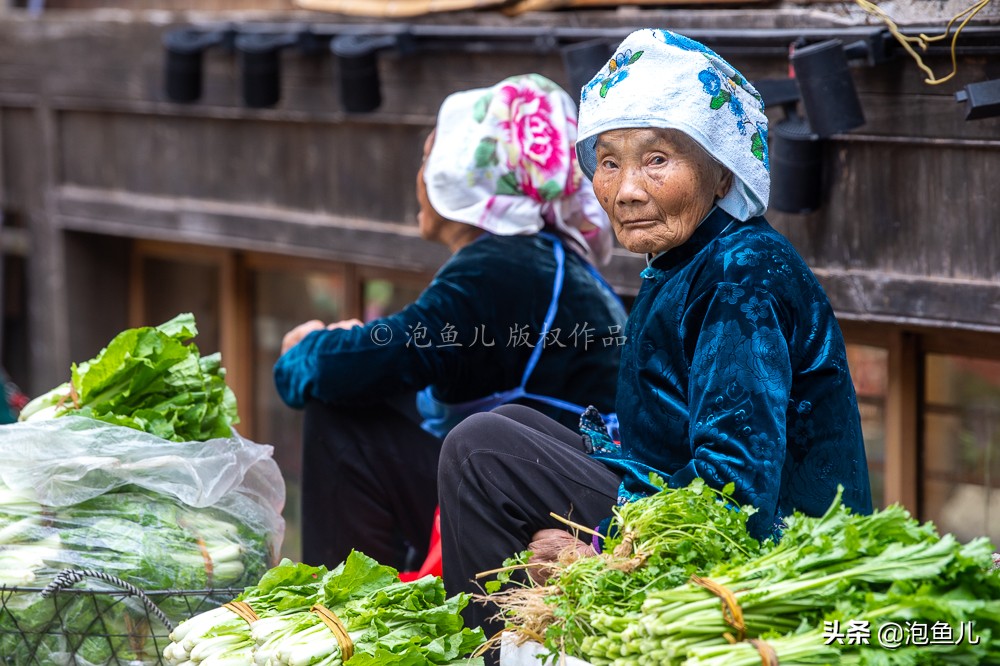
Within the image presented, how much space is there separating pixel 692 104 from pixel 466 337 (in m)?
1.17

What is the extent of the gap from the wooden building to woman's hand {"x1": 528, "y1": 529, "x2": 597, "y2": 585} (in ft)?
5.30

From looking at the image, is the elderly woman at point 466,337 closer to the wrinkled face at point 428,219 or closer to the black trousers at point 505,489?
the wrinkled face at point 428,219

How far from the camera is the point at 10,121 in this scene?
6.96 metres

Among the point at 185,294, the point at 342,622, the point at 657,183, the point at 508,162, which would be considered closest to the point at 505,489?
the point at 342,622

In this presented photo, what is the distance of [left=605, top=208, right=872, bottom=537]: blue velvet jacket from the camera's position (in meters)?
2.23

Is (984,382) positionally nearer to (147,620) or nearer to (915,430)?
(915,430)

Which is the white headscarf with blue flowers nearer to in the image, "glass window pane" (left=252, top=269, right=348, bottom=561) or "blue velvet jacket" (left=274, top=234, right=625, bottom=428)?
"blue velvet jacket" (left=274, top=234, right=625, bottom=428)

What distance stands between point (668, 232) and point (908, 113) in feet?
4.72

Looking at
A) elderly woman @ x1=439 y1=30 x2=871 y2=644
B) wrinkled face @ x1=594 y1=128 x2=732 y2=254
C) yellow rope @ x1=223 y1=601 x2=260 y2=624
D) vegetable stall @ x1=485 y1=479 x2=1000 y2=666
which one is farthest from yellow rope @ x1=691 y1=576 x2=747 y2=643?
yellow rope @ x1=223 y1=601 x2=260 y2=624

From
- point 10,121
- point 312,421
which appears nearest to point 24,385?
point 10,121

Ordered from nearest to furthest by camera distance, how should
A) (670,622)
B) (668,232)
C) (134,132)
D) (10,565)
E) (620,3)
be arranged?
(670,622) < (668,232) < (10,565) < (620,3) < (134,132)

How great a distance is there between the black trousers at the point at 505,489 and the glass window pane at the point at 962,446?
1.82 metres

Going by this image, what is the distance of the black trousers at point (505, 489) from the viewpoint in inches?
101

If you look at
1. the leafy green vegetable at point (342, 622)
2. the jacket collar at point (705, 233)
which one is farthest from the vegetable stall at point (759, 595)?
Answer: the jacket collar at point (705, 233)
